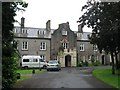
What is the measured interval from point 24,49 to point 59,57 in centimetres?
842

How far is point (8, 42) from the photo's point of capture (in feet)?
62.1

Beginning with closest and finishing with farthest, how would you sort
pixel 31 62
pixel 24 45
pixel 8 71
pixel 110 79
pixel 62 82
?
pixel 8 71, pixel 62 82, pixel 110 79, pixel 31 62, pixel 24 45

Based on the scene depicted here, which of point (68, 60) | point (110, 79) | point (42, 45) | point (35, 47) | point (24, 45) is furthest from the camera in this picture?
point (68, 60)

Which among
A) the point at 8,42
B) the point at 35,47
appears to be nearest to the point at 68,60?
the point at 35,47

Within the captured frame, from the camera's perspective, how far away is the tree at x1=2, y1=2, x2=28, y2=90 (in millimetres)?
17836

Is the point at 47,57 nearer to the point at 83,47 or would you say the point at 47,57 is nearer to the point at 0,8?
the point at 83,47

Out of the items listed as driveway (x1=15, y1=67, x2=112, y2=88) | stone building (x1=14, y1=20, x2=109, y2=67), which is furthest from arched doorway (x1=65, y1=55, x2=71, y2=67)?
driveway (x1=15, y1=67, x2=112, y2=88)

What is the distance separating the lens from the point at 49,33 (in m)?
68.4

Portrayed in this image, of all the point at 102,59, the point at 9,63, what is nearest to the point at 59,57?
the point at 102,59

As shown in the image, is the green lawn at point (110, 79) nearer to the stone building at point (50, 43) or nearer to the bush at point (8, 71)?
the bush at point (8, 71)

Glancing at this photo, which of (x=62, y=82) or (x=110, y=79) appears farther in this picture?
(x=110, y=79)

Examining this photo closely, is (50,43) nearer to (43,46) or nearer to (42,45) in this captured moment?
(43,46)

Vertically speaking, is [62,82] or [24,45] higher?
[24,45]

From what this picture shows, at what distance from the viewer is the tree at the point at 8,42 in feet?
58.5
